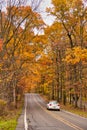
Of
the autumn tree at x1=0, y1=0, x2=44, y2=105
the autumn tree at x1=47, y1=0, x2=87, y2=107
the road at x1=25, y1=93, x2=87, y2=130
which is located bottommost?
the road at x1=25, y1=93, x2=87, y2=130

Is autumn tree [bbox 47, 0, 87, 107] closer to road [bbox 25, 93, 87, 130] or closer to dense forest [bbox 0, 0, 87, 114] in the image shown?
dense forest [bbox 0, 0, 87, 114]

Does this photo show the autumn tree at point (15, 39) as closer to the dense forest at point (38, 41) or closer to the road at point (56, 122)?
the dense forest at point (38, 41)

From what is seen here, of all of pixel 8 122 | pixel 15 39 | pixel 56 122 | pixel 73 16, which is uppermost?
pixel 73 16

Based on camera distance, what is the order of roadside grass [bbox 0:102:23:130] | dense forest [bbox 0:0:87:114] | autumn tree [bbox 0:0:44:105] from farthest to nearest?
dense forest [bbox 0:0:87:114]
autumn tree [bbox 0:0:44:105]
roadside grass [bbox 0:102:23:130]

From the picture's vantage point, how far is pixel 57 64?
181 feet

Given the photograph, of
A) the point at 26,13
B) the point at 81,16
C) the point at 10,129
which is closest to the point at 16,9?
the point at 26,13

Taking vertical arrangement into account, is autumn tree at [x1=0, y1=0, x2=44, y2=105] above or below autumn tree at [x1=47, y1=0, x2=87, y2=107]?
below

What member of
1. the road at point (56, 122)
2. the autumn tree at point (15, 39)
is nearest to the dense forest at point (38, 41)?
the autumn tree at point (15, 39)

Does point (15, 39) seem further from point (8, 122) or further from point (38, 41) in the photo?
point (8, 122)

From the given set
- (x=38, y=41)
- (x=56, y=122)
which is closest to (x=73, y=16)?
(x=38, y=41)

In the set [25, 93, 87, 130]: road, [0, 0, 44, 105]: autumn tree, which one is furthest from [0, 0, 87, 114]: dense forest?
[25, 93, 87, 130]: road

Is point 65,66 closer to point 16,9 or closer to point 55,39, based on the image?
point 55,39

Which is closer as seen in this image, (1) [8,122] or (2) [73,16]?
(1) [8,122]

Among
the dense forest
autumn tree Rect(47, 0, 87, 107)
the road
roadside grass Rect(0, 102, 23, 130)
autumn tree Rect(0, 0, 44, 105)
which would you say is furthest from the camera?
autumn tree Rect(47, 0, 87, 107)
